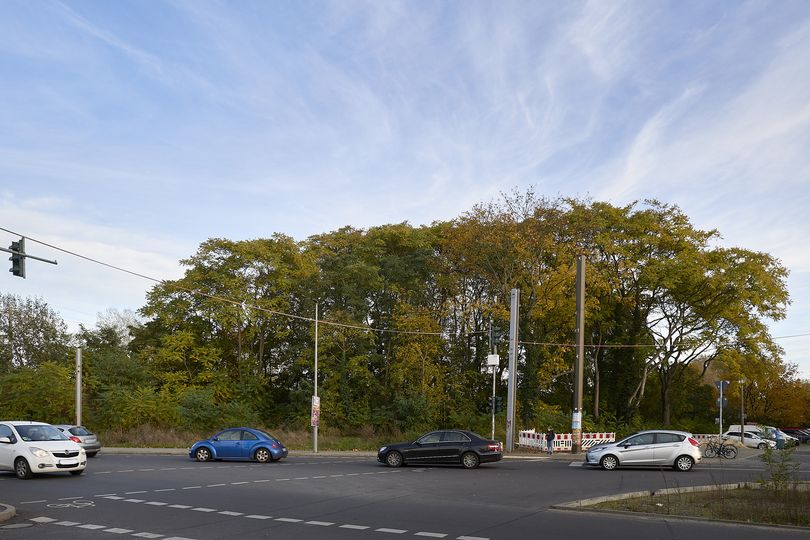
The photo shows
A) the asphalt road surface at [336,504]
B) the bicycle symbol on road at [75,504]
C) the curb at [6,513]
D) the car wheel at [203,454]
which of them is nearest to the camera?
the asphalt road surface at [336,504]

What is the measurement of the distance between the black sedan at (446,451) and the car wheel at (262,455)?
519cm

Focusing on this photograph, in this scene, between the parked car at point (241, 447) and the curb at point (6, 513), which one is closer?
the curb at point (6, 513)

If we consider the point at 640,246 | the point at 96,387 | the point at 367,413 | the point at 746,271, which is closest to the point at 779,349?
the point at 746,271

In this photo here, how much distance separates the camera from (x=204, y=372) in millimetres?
51375

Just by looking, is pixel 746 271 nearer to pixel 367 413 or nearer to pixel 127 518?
pixel 367 413

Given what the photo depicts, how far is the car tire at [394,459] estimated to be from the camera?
26047mm

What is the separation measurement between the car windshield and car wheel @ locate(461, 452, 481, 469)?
13.6 m

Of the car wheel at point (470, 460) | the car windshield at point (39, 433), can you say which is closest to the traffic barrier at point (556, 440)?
the car wheel at point (470, 460)

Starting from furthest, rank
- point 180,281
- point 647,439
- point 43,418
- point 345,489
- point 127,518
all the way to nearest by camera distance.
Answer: point 180,281
point 43,418
point 647,439
point 345,489
point 127,518

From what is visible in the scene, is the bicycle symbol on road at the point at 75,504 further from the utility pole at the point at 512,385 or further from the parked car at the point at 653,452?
the utility pole at the point at 512,385

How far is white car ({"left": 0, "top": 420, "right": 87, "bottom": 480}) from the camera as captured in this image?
1944 centimetres

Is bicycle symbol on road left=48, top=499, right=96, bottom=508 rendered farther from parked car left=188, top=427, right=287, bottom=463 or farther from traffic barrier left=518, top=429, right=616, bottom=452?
traffic barrier left=518, top=429, right=616, bottom=452

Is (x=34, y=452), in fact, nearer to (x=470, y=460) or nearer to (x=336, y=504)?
(x=336, y=504)

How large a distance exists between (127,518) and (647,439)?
62.4ft
